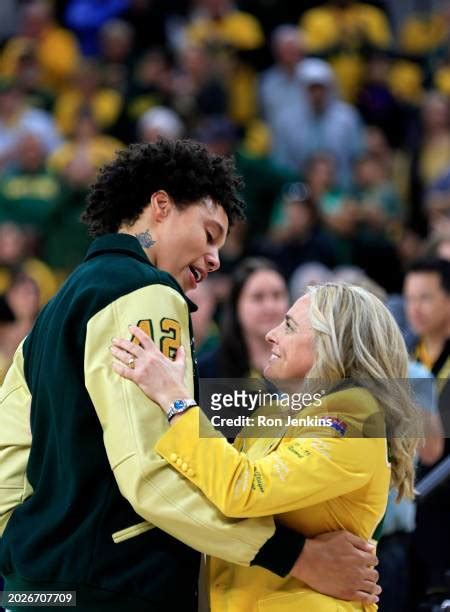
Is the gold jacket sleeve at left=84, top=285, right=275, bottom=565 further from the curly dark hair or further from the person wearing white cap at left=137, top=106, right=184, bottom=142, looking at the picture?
the person wearing white cap at left=137, top=106, right=184, bottom=142

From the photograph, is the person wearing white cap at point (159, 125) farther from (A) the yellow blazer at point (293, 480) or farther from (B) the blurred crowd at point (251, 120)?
(A) the yellow blazer at point (293, 480)

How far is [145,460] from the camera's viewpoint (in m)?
3.12

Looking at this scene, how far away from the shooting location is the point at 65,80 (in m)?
12.9

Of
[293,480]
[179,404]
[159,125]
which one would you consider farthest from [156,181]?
[159,125]

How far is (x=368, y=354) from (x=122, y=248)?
2.48 feet

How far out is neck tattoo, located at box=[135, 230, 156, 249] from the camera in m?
3.52

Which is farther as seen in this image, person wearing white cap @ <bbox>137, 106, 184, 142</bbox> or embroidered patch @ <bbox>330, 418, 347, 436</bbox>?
person wearing white cap @ <bbox>137, 106, 184, 142</bbox>

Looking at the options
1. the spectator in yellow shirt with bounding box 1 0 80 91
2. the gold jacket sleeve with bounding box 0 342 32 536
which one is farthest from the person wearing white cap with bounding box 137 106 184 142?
the gold jacket sleeve with bounding box 0 342 32 536

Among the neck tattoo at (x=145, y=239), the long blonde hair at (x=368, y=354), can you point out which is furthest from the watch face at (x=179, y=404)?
the neck tattoo at (x=145, y=239)

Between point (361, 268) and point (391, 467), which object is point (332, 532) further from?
point (361, 268)

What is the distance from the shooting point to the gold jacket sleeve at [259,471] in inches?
122

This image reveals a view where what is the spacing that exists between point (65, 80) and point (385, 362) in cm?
1010

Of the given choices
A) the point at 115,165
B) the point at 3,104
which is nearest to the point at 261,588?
the point at 115,165

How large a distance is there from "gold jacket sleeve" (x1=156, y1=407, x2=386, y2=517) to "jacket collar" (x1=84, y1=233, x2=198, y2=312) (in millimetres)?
417
